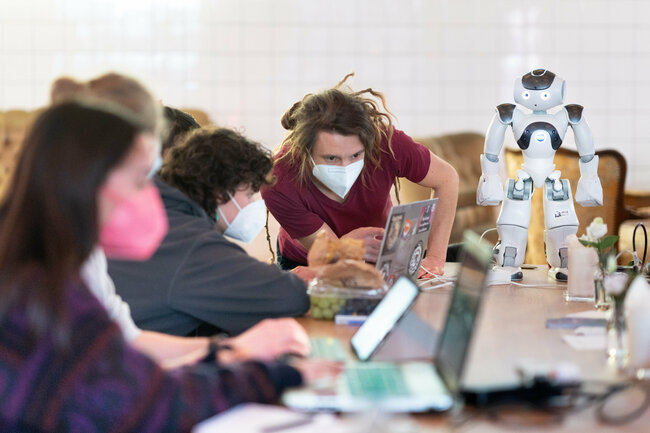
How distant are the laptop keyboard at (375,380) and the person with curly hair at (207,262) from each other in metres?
0.46

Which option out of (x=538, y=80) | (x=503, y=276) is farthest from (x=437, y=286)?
(x=538, y=80)

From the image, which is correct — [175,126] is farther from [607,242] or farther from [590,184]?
[590,184]

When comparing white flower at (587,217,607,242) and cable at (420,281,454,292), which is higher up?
white flower at (587,217,607,242)

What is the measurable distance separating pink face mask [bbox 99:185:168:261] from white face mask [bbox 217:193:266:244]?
790 mm

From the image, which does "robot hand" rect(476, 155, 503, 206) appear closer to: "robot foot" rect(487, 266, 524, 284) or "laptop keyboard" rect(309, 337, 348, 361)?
"robot foot" rect(487, 266, 524, 284)

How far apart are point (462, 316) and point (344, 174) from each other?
122 cm

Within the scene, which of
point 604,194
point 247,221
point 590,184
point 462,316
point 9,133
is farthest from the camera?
point 9,133

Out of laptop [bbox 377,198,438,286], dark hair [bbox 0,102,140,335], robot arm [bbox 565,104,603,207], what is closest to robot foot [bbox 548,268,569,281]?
robot arm [bbox 565,104,603,207]

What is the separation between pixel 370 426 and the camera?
3.38 ft

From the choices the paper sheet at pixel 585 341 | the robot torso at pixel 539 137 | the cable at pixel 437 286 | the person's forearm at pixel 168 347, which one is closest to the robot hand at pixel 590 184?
the robot torso at pixel 539 137

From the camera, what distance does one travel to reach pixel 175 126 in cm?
210

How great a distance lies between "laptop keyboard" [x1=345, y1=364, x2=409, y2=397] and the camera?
1.21 meters

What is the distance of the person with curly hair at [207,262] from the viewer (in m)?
1.67

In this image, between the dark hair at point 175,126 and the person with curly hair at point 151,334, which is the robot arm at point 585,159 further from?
the person with curly hair at point 151,334
